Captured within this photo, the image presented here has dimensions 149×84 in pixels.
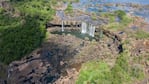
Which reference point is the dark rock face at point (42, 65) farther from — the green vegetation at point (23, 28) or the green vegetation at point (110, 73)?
the green vegetation at point (110, 73)

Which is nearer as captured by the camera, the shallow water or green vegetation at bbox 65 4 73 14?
green vegetation at bbox 65 4 73 14

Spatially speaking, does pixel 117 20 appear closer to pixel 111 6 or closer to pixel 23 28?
pixel 111 6

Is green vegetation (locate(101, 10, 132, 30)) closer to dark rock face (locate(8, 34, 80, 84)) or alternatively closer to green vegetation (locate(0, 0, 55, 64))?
dark rock face (locate(8, 34, 80, 84))

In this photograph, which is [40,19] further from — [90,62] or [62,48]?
[90,62]

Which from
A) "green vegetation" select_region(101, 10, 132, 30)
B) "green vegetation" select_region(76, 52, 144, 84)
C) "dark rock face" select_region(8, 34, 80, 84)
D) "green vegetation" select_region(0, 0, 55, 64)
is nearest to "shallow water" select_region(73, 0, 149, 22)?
"green vegetation" select_region(101, 10, 132, 30)

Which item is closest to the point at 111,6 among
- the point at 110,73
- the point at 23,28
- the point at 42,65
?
the point at 23,28
